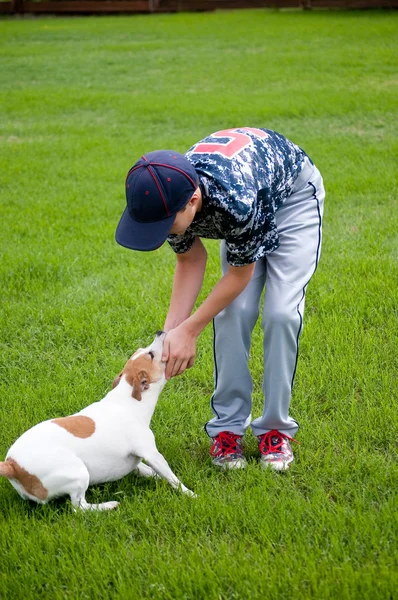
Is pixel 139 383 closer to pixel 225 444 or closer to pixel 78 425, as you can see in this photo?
pixel 78 425

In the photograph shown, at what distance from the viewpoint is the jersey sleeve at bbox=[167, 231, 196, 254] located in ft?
10.5

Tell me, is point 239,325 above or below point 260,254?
below

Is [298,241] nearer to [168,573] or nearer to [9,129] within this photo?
[168,573]

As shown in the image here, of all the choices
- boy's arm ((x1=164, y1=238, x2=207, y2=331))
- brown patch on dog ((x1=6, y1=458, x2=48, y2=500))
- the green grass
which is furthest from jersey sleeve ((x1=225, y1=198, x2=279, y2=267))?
brown patch on dog ((x1=6, y1=458, x2=48, y2=500))

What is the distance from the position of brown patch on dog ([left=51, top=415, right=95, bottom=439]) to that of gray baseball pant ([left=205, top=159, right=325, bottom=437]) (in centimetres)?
65

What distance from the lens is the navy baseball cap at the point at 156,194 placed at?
2588 mm

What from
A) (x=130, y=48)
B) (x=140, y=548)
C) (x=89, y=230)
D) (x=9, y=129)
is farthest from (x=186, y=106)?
(x=140, y=548)

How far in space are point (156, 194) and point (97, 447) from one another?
45.7 inches

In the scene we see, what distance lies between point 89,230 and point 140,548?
4.05m

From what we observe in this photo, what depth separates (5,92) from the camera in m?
13.1

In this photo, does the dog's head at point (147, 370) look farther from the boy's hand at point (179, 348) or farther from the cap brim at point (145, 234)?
the cap brim at point (145, 234)

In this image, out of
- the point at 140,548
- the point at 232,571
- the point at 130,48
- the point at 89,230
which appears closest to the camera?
the point at 232,571

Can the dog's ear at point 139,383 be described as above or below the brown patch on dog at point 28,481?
above

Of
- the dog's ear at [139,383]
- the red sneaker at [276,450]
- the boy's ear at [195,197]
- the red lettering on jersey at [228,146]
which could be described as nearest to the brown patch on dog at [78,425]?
the dog's ear at [139,383]
